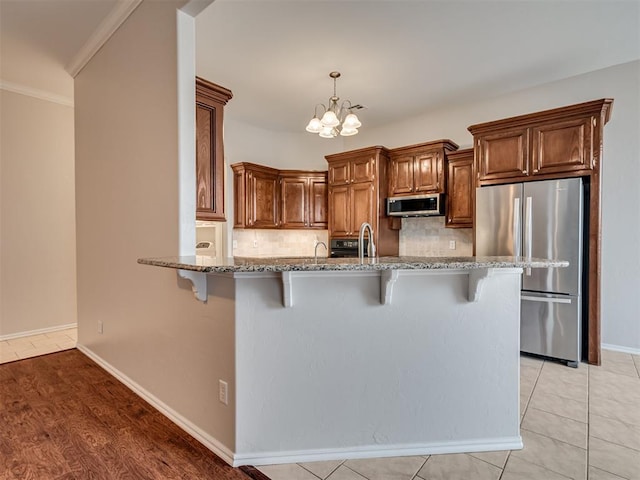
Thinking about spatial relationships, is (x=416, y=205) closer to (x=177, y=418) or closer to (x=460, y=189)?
(x=460, y=189)

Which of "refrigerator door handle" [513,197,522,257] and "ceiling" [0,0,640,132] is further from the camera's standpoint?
"refrigerator door handle" [513,197,522,257]

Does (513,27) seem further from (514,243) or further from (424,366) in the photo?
(424,366)

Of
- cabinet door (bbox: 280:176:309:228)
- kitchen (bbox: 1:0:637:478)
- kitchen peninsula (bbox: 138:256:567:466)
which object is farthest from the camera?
cabinet door (bbox: 280:176:309:228)

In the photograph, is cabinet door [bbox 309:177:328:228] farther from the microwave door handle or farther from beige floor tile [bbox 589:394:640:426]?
beige floor tile [bbox 589:394:640:426]

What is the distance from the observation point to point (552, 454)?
1.85 meters

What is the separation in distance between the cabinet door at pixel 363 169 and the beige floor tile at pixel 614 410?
3226mm

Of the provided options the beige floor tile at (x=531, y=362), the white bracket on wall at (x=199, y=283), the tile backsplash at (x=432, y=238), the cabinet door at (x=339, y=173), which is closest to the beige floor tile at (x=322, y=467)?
the white bracket on wall at (x=199, y=283)

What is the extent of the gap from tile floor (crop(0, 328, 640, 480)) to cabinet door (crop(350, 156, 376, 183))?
2932 mm

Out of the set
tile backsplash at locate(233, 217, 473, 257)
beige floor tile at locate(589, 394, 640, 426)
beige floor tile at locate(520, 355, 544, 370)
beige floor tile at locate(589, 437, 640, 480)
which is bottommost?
beige floor tile at locate(520, 355, 544, 370)

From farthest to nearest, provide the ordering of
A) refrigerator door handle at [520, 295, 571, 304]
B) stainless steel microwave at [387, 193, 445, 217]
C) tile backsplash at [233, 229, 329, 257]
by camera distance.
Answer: tile backsplash at [233, 229, 329, 257], stainless steel microwave at [387, 193, 445, 217], refrigerator door handle at [520, 295, 571, 304]

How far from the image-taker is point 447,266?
1.59 m

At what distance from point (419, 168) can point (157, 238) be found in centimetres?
336

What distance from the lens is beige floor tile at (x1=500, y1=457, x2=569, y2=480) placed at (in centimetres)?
167

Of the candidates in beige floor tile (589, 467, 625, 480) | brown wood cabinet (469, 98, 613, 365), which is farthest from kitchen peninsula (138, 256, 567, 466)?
brown wood cabinet (469, 98, 613, 365)
